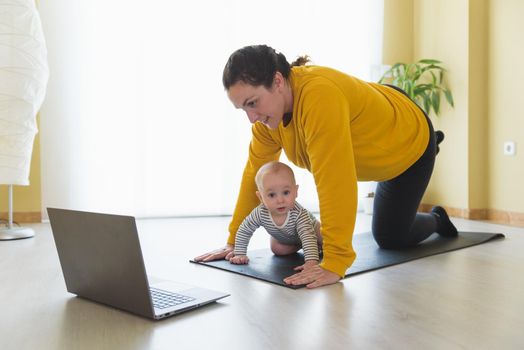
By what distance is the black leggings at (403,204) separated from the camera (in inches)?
80.7

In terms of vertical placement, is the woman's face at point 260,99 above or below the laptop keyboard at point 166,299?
above

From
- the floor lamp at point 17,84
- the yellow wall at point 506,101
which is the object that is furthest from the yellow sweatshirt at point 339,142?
the yellow wall at point 506,101

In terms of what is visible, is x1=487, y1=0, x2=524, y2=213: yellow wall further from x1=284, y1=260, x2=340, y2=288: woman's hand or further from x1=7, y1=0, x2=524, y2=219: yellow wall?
x1=284, y1=260, x2=340, y2=288: woman's hand

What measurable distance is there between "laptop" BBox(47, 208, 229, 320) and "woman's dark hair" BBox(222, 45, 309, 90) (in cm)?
62

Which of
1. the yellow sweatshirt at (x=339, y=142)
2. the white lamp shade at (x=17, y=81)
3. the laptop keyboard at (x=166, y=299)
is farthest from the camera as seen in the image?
→ the white lamp shade at (x=17, y=81)

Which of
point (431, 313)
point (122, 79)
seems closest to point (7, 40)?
point (122, 79)

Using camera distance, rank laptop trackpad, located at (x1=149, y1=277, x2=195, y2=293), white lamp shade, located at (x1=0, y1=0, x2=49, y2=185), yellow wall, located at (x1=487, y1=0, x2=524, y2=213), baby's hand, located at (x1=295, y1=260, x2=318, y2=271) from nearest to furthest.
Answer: laptop trackpad, located at (x1=149, y1=277, x2=195, y2=293) < baby's hand, located at (x1=295, y1=260, x2=318, y2=271) < white lamp shade, located at (x1=0, y1=0, x2=49, y2=185) < yellow wall, located at (x1=487, y1=0, x2=524, y2=213)

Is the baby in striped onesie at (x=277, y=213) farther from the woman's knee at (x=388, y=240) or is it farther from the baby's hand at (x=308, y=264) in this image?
the woman's knee at (x=388, y=240)

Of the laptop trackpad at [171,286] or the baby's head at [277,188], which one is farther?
the baby's head at [277,188]

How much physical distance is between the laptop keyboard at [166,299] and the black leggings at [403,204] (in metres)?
1.11

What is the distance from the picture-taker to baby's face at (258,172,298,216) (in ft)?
5.96

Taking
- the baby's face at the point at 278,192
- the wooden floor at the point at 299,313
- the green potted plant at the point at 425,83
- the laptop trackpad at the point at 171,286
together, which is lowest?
the wooden floor at the point at 299,313

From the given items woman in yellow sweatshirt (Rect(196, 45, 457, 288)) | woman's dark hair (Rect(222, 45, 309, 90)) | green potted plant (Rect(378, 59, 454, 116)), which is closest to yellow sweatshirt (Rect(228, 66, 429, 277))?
woman in yellow sweatshirt (Rect(196, 45, 457, 288))

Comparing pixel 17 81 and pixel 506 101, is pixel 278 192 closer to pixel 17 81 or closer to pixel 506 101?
pixel 17 81
